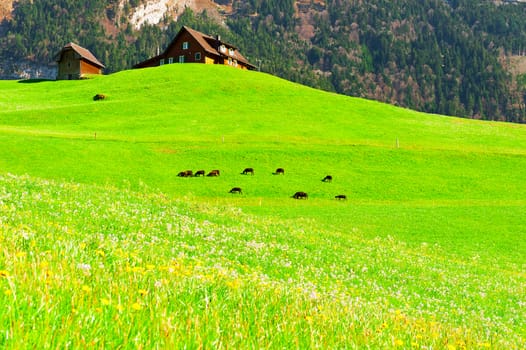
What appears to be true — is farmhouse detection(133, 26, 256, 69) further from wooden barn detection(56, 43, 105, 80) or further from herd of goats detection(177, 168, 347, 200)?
herd of goats detection(177, 168, 347, 200)

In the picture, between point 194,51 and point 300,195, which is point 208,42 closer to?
Result: point 194,51

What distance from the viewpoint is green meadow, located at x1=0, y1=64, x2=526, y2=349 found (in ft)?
15.7

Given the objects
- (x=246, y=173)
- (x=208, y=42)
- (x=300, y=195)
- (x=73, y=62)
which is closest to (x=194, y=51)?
(x=208, y=42)

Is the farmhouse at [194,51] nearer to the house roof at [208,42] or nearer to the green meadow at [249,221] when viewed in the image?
the house roof at [208,42]

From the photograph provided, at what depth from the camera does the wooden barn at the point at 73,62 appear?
161512 millimetres

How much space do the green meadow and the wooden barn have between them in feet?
91.8

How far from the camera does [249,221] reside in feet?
89.4

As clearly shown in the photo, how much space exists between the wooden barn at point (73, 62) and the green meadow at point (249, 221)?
27980 millimetres

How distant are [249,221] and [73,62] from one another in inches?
6068

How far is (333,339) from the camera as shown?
515 centimetres

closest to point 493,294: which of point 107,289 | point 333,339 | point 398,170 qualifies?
point 333,339

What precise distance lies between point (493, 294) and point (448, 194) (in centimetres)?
4236

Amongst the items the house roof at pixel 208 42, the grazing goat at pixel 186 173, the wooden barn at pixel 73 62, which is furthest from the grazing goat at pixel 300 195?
the wooden barn at pixel 73 62

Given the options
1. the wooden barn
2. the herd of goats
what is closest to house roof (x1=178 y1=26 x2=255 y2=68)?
the wooden barn
